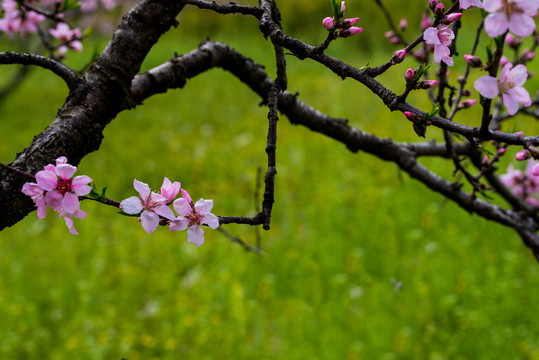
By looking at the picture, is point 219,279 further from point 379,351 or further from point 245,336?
point 379,351

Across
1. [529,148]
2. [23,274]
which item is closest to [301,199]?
[23,274]

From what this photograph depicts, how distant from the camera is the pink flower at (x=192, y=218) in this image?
3.26ft

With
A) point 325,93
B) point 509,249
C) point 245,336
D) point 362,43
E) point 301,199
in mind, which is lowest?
point 245,336

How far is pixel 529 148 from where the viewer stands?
79 cm

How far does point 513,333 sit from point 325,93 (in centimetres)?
599

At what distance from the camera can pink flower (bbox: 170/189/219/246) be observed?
3.26ft

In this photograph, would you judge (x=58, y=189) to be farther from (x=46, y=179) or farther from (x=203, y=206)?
(x=203, y=206)

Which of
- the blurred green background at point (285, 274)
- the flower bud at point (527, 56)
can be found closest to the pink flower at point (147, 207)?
the blurred green background at point (285, 274)

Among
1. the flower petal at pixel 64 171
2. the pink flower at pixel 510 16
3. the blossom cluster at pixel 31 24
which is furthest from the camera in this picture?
the blossom cluster at pixel 31 24

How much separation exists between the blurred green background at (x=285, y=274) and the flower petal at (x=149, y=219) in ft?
5.05

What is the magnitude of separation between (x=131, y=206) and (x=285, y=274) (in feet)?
11.0

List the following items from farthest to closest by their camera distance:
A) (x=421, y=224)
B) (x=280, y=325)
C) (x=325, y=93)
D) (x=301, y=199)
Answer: (x=325, y=93) → (x=301, y=199) → (x=421, y=224) → (x=280, y=325)

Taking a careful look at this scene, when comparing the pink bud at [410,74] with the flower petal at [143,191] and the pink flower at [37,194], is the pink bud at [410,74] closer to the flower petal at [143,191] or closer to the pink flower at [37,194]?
the flower petal at [143,191]

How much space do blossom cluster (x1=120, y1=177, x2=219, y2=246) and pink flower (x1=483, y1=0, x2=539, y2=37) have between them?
59 cm
